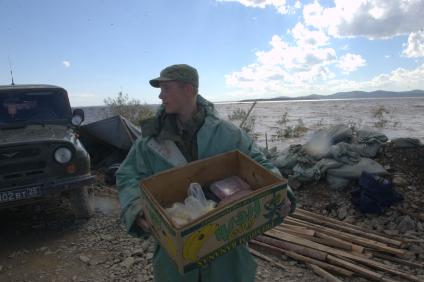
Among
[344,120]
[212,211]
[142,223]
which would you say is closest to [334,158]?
[142,223]

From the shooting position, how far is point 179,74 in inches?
87.0

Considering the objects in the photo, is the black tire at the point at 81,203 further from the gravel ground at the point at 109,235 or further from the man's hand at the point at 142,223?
the man's hand at the point at 142,223

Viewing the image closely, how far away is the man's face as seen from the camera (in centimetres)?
222

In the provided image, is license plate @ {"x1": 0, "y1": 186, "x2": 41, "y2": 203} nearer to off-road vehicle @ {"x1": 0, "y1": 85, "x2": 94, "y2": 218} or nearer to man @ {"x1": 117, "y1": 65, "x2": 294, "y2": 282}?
off-road vehicle @ {"x1": 0, "y1": 85, "x2": 94, "y2": 218}

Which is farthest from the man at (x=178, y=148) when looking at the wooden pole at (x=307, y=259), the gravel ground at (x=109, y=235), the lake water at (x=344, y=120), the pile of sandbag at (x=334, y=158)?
the pile of sandbag at (x=334, y=158)

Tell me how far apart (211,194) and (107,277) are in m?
2.57

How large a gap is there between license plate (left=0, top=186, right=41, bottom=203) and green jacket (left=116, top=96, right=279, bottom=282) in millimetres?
3200

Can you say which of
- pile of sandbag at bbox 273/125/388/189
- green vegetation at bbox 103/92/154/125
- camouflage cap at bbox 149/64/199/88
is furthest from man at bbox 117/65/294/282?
green vegetation at bbox 103/92/154/125

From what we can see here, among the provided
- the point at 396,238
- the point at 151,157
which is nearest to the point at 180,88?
the point at 151,157

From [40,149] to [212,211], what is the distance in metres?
4.07

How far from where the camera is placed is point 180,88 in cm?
223

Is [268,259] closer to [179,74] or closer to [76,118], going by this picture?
[179,74]

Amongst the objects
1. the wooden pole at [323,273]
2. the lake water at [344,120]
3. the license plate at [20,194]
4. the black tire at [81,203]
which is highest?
the license plate at [20,194]

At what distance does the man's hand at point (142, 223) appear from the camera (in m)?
1.95
